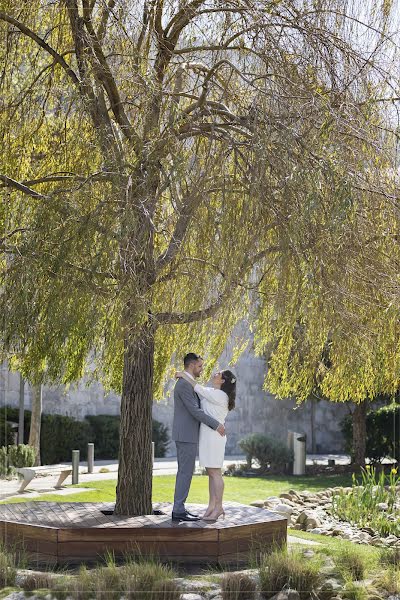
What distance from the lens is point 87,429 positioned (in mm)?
10523

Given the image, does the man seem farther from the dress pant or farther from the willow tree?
the willow tree

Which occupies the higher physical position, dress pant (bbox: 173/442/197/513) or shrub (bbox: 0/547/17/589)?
dress pant (bbox: 173/442/197/513)

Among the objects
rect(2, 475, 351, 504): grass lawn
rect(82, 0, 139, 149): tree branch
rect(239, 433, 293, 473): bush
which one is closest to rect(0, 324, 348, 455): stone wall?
rect(239, 433, 293, 473): bush

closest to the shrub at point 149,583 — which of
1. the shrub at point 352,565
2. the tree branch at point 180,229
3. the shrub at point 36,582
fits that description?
the shrub at point 36,582

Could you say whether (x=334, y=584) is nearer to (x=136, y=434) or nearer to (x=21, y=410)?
(x=136, y=434)

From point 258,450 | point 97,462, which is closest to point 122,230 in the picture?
point 97,462

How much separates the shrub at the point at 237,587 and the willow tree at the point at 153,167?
147 centimetres

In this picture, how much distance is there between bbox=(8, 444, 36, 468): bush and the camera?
9594 millimetres

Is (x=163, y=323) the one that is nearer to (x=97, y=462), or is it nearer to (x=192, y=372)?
(x=192, y=372)

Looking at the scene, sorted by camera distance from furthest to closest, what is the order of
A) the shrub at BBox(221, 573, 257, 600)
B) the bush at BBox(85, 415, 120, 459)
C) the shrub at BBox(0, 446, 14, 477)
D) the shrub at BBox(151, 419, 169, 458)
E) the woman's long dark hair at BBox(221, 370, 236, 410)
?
the shrub at BBox(151, 419, 169, 458), the bush at BBox(85, 415, 120, 459), the shrub at BBox(0, 446, 14, 477), the woman's long dark hair at BBox(221, 370, 236, 410), the shrub at BBox(221, 573, 257, 600)

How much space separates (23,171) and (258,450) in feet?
19.2

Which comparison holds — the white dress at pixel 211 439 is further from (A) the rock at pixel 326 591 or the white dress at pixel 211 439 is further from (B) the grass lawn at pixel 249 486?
(B) the grass lawn at pixel 249 486

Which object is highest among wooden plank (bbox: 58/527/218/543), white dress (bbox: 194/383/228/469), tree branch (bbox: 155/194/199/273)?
tree branch (bbox: 155/194/199/273)

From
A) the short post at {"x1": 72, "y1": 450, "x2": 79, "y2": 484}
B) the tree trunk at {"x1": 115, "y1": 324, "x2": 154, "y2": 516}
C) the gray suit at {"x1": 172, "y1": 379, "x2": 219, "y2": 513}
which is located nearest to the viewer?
the gray suit at {"x1": 172, "y1": 379, "x2": 219, "y2": 513}
